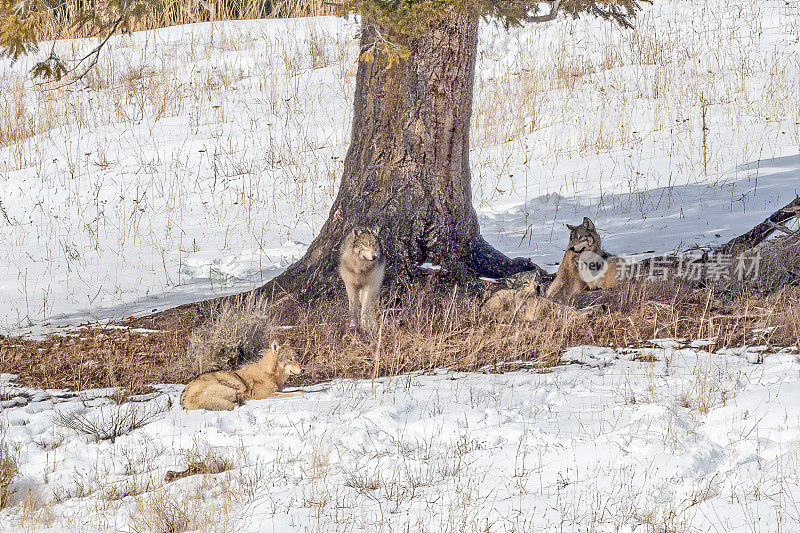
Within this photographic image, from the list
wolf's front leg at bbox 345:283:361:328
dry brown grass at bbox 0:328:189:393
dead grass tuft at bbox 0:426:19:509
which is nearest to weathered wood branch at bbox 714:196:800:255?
wolf's front leg at bbox 345:283:361:328

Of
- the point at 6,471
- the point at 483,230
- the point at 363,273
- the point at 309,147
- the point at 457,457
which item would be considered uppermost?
the point at 309,147

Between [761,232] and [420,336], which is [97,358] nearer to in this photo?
[420,336]

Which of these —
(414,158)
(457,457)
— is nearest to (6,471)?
(457,457)

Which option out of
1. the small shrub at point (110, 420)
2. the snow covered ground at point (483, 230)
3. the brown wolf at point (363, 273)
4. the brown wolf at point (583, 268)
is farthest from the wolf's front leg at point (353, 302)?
the small shrub at point (110, 420)

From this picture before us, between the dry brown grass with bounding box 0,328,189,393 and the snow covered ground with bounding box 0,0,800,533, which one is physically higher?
the snow covered ground with bounding box 0,0,800,533

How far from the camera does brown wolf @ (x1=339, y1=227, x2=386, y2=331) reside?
7629 millimetres

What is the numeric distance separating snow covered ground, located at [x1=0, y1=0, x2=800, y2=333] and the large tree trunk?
7.96ft

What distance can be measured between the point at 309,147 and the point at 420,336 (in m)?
8.65

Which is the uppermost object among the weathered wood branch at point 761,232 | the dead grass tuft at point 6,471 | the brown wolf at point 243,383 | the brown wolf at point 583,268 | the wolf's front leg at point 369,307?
the weathered wood branch at point 761,232

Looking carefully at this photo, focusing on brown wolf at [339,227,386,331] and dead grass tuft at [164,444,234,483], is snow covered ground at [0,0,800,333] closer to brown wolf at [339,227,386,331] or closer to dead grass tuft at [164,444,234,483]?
brown wolf at [339,227,386,331]

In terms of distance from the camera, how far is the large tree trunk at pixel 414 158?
8.34 metres

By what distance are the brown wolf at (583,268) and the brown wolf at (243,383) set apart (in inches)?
120

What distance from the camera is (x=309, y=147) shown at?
49.9 ft

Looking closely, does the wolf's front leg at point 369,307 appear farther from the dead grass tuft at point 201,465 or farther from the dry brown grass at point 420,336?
the dead grass tuft at point 201,465
